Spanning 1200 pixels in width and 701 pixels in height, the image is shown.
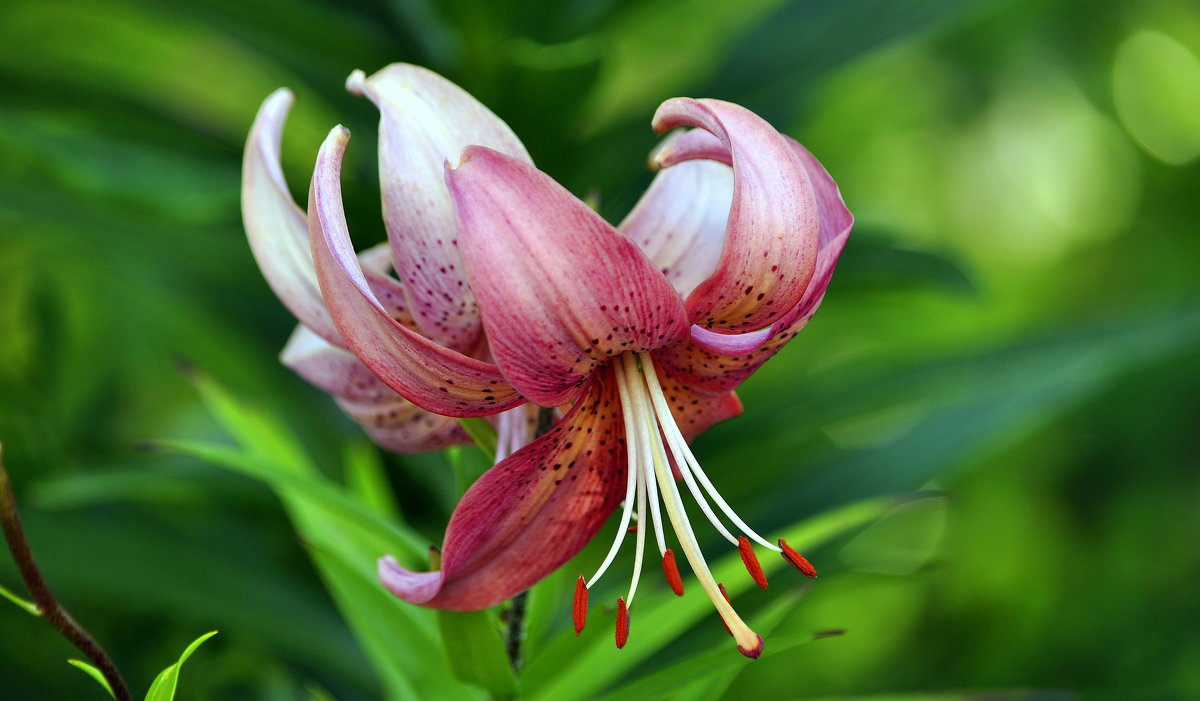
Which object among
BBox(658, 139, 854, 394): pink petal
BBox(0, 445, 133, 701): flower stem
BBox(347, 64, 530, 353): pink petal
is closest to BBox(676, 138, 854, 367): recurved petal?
BBox(658, 139, 854, 394): pink petal

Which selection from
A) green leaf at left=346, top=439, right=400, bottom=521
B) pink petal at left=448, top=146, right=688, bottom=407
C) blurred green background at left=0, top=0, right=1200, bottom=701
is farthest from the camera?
blurred green background at left=0, top=0, right=1200, bottom=701

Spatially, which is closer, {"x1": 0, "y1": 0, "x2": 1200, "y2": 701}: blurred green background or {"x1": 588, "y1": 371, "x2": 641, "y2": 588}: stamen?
{"x1": 588, "y1": 371, "x2": 641, "y2": 588}: stamen

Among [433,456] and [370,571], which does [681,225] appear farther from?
[433,456]

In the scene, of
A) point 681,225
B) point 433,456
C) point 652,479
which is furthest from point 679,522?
point 433,456

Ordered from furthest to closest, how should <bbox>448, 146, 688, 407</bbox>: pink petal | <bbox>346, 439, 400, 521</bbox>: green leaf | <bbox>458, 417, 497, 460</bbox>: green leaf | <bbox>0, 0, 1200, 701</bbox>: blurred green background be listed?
1. <bbox>0, 0, 1200, 701</bbox>: blurred green background
2. <bbox>346, 439, 400, 521</bbox>: green leaf
3. <bbox>458, 417, 497, 460</bbox>: green leaf
4. <bbox>448, 146, 688, 407</bbox>: pink petal

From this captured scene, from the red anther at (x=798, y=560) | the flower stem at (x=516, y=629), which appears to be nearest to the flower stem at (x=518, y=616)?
the flower stem at (x=516, y=629)

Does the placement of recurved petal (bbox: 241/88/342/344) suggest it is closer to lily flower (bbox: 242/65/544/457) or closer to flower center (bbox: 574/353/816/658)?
lily flower (bbox: 242/65/544/457)

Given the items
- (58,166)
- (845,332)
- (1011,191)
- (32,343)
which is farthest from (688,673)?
(1011,191)
